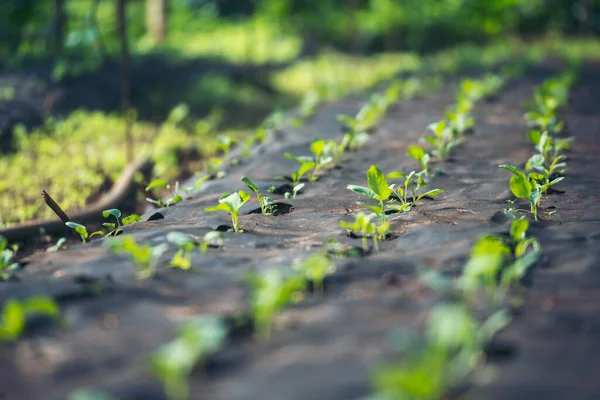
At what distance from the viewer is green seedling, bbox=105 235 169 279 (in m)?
2.10

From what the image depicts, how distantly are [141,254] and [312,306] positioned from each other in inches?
23.5

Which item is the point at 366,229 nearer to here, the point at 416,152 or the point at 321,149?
the point at 416,152

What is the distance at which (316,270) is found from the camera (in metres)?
2.02

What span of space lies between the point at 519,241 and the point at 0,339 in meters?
1.74

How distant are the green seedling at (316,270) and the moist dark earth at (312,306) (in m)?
0.03

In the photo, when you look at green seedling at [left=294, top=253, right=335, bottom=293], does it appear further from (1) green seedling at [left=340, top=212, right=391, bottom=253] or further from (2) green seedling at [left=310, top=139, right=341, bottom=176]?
(2) green seedling at [left=310, top=139, right=341, bottom=176]

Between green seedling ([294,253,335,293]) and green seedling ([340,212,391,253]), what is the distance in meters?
0.24

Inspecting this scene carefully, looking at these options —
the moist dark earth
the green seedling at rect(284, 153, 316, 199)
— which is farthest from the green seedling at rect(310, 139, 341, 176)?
the moist dark earth

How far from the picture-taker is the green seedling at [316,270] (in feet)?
6.64

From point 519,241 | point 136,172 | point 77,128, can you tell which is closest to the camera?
point 519,241

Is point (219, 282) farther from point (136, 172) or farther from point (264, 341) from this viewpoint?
point (136, 172)

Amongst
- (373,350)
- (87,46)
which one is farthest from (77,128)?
(373,350)

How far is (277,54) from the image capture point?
15539 mm

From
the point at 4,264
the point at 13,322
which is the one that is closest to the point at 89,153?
the point at 4,264
